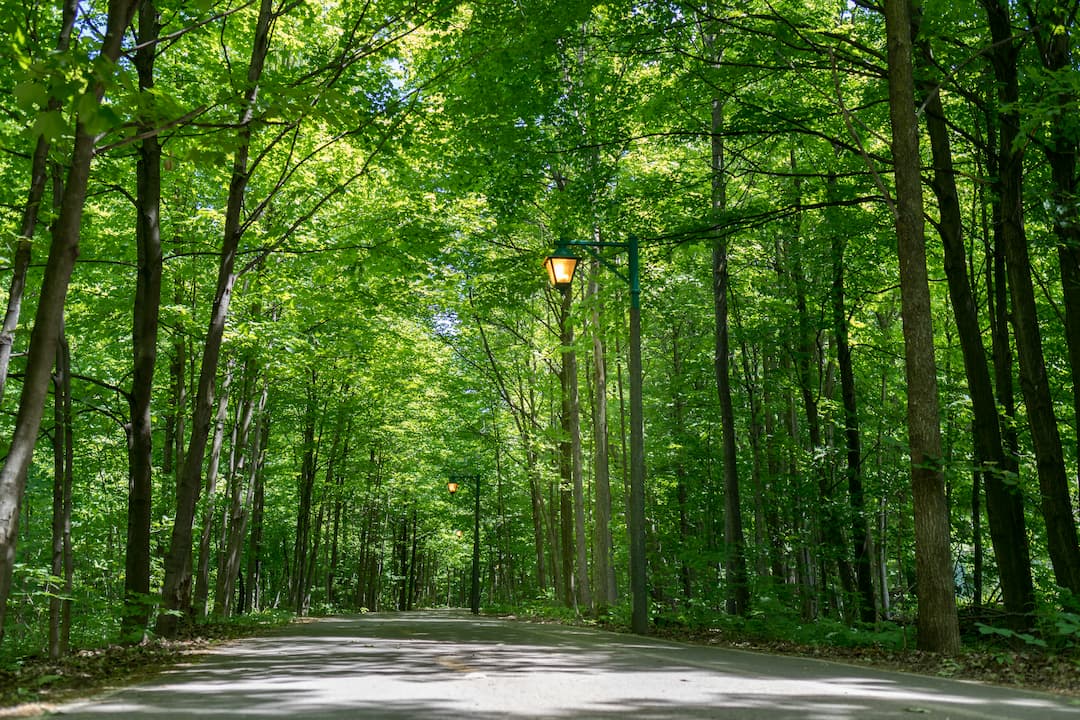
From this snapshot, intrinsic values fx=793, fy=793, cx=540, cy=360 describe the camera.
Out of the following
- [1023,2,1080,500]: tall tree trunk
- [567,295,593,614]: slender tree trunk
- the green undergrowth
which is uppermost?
[1023,2,1080,500]: tall tree trunk

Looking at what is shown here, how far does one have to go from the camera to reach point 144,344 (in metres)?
10.6

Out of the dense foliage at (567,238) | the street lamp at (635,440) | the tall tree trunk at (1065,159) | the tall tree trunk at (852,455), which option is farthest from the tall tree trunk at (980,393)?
the street lamp at (635,440)

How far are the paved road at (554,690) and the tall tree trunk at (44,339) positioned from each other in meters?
1.51

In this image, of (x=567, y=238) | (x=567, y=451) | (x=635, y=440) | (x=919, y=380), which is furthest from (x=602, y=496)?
(x=919, y=380)

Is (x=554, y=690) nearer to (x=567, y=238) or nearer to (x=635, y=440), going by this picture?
(x=635, y=440)

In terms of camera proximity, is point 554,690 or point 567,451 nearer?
point 554,690

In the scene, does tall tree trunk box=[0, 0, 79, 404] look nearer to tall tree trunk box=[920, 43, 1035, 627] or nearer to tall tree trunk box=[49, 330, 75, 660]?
tall tree trunk box=[49, 330, 75, 660]

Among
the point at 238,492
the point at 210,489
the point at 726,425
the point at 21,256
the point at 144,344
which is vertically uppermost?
the point at 21,256

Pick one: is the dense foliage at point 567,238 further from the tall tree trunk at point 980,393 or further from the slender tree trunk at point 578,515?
the slender tree trunk at point 578,515

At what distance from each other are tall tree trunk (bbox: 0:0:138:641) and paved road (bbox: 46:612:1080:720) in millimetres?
1509

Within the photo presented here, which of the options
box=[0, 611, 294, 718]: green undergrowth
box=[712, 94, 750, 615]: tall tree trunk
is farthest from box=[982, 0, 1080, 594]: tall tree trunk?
box=[0, 611, 294, 718]: green undergrowth

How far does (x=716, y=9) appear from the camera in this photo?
11.6 metres

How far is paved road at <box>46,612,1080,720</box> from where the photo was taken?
15.6 ft

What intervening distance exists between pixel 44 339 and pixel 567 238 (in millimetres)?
8432
